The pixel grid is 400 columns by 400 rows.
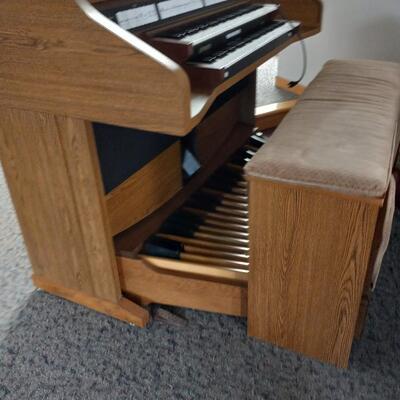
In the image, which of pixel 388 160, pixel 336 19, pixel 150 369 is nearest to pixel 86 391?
pixel 150 369

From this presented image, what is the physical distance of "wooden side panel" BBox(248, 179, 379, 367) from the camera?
95cm

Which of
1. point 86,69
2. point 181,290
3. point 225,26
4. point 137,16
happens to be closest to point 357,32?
point 225,26

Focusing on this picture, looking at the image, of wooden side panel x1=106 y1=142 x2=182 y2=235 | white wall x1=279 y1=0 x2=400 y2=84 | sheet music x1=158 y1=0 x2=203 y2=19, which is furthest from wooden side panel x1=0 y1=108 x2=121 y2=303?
white wall x1=279 y1=0 x2=400 y2=84

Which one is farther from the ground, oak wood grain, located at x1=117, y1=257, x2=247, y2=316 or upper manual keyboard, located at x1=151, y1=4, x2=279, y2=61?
upper manual keyboard, located at x1=151, y1=4, x2=279, y2=61

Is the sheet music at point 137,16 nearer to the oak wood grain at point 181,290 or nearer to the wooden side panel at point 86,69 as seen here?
the wooden side panel at point 86,69

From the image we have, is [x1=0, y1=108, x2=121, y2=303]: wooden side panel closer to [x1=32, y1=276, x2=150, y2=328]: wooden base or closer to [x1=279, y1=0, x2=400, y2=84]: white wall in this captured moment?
[x1=32, y1=276, x2=150, y2=328]: wooden base

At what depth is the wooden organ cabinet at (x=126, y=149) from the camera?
2.81ft

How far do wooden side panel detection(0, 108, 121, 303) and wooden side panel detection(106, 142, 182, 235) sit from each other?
11cm

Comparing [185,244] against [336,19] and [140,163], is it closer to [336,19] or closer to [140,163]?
[140,163]

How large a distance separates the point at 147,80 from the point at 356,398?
2.80 ft

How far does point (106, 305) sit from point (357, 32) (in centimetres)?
186

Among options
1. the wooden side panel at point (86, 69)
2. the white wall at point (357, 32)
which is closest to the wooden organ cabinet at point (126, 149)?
the wooden side panel at point (86, 69)

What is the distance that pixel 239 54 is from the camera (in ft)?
3.71

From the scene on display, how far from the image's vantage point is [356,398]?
1066 millimetres
